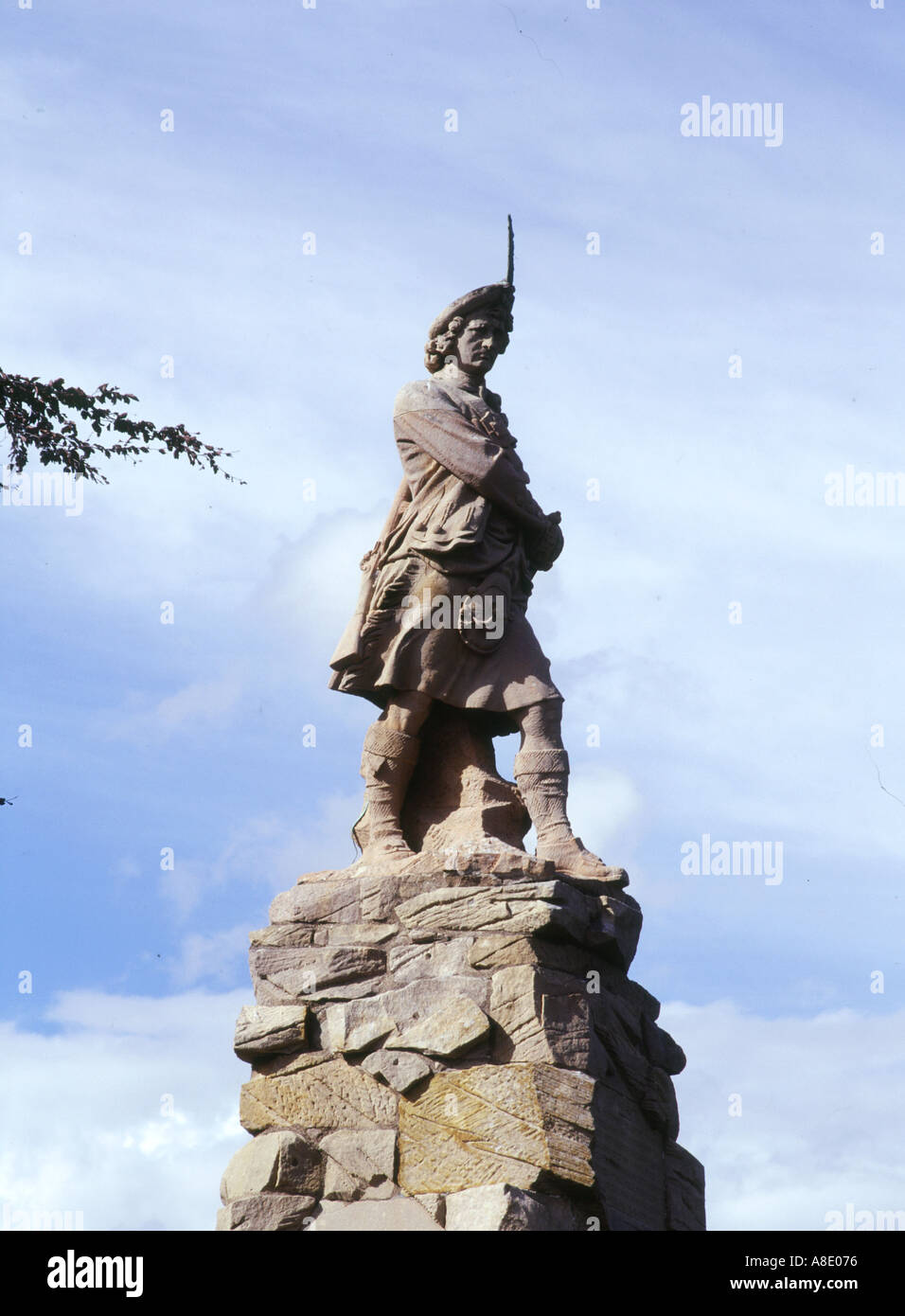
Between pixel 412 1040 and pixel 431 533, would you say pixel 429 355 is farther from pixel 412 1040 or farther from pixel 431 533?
pixel 412 1040

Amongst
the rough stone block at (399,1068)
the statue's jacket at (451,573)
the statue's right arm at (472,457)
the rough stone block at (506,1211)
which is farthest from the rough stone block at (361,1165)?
the statue's right arm at (472,457)

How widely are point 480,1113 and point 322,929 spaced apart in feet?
4.67

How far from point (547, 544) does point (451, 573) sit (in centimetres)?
63

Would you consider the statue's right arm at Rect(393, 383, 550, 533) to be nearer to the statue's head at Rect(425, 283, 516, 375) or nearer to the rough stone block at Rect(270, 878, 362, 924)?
the statue's head at Rect(425, 283, 516, 375)

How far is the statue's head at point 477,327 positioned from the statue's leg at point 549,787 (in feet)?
6.49

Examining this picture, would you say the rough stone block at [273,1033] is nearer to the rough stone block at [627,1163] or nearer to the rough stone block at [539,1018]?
the rough stone block at [539,1018]

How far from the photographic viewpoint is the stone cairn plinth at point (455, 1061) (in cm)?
1127

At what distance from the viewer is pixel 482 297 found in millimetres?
13242

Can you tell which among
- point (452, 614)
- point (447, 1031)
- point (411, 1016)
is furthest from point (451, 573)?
point (447, 1031)

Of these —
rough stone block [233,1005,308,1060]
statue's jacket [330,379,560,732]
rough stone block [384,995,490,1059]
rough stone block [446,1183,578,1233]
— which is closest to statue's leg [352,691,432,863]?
statue's jacket [330,379,560,732]

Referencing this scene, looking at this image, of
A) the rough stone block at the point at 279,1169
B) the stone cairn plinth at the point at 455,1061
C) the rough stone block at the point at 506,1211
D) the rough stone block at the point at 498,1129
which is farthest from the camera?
the rough stone block at the point at 279,1169

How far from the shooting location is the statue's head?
1326cm
